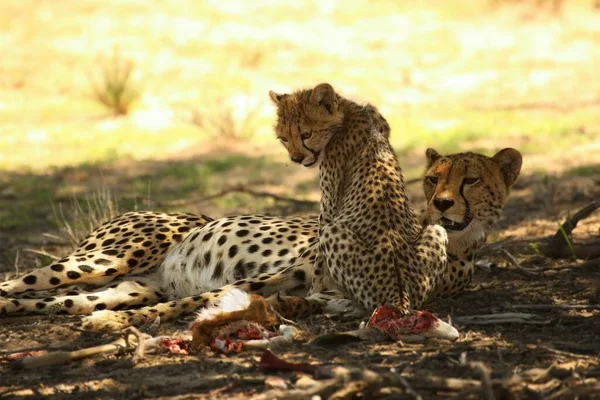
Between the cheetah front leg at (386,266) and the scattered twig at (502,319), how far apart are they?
0.23 meters

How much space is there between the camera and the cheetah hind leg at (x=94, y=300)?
548 cm

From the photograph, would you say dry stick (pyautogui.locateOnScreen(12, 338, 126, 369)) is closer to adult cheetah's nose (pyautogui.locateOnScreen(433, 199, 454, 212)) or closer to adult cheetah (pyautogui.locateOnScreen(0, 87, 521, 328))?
adult cheetah (pyautogui.locateOnScreen(0, 87, 521, 328))

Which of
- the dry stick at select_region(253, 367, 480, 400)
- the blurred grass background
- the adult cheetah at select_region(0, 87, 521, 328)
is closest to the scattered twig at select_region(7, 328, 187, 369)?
the adult cheetah at select_region(0, 87, 521, 328)

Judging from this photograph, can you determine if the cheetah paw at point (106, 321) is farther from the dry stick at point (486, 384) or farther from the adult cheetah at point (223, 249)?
the dry stick at point (486, 384)

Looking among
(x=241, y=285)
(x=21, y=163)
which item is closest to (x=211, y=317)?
(x=241, y=285)

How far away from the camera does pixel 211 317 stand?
4.53 m

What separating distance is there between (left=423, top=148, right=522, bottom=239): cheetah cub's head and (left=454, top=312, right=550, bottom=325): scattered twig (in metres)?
0.53

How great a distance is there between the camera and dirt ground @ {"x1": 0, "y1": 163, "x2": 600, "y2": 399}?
12.6 feet

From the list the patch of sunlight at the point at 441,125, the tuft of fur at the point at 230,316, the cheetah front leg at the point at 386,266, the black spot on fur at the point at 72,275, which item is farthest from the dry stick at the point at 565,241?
the patch of sunlight at the point at 441,125

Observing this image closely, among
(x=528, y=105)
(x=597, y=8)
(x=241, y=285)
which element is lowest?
(x=241, y=285)

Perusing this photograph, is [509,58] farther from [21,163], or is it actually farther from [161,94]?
[21,163]

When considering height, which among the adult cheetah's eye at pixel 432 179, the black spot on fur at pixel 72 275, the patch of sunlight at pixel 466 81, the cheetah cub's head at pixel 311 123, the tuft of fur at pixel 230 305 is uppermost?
the patch of sunlight at pixel 466 81

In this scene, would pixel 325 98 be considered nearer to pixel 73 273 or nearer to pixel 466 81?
pixel 73 273

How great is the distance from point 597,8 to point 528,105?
4.41 m
